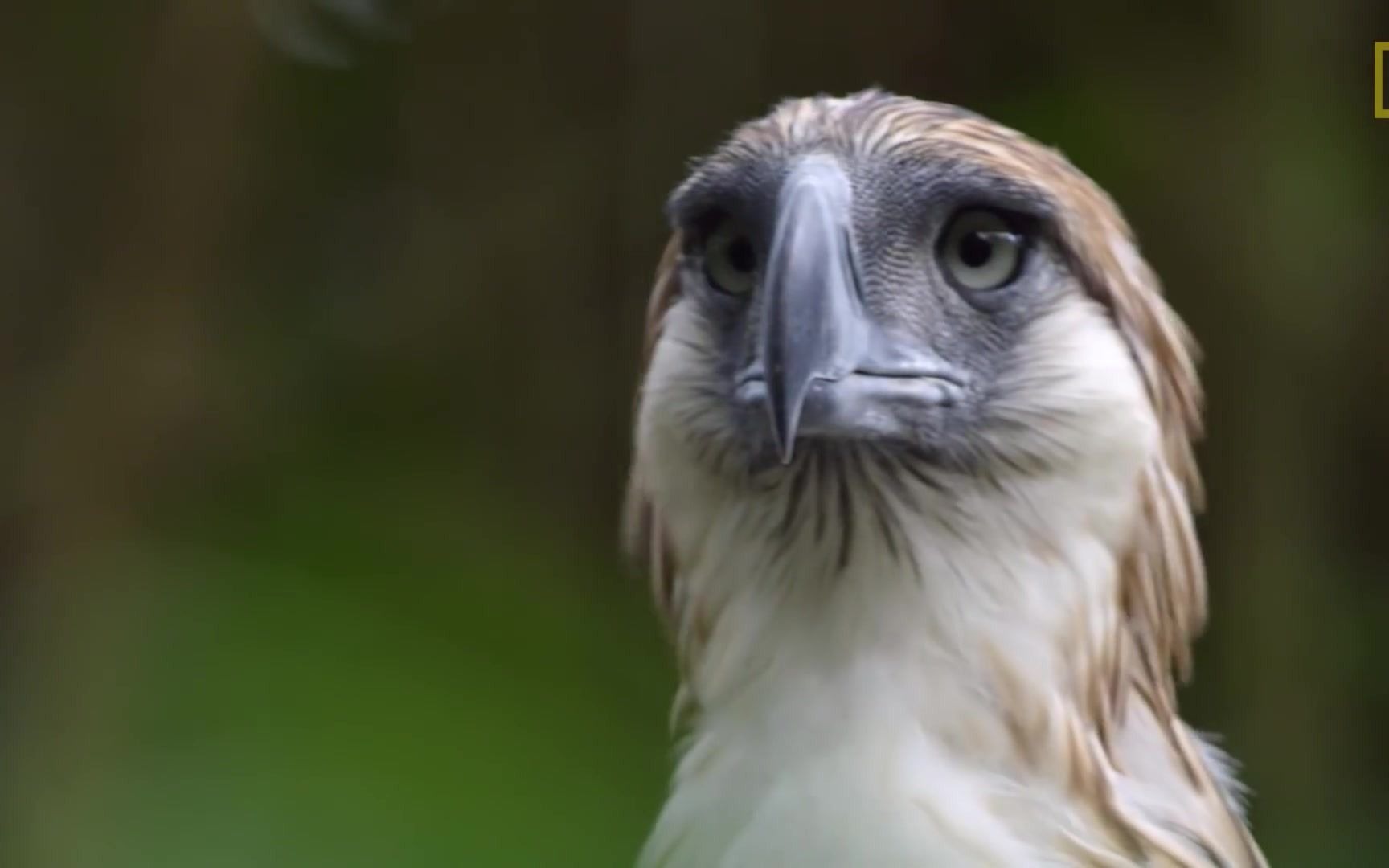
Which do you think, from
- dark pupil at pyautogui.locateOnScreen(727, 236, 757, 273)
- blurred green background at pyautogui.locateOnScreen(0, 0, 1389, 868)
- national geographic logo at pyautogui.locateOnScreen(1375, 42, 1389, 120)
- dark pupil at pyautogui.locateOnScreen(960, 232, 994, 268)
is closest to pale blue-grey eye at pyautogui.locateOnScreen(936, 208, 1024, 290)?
dark pupil at pyautogui.locateOnScreen(960, 232, 994, 268)

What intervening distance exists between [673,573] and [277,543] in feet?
1.06

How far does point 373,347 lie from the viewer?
187cm

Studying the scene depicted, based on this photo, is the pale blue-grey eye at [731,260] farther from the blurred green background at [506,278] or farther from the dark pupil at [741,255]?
the blurred green background at [506,278]

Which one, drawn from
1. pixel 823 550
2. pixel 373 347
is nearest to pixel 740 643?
pixel 823 550

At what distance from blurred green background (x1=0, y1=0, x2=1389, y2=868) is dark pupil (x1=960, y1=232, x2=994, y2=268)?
0.64m

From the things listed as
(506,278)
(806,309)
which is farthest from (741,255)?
(506,278)

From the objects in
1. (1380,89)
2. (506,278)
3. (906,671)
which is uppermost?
(1380,89)

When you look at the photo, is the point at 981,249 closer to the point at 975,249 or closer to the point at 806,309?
the point at 975,249

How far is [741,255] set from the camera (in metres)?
0.95

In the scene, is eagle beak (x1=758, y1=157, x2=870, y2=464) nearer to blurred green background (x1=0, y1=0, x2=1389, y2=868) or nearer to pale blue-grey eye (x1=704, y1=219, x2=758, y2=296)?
pale blue-grey eye (x1=704, y1=219, x2=758, y2=296)

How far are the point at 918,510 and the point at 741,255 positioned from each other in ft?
0.55

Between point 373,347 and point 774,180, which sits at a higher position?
point 774,180

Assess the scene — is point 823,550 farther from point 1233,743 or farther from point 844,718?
point 1233,743

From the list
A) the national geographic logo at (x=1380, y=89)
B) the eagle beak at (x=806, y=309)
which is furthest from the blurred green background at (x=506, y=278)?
the eagle beak at (x=806, y=309)
